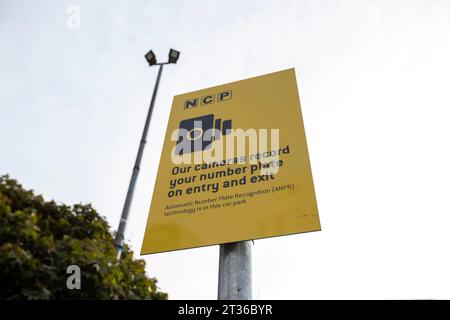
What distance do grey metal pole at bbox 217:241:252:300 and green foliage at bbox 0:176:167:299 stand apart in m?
0.79

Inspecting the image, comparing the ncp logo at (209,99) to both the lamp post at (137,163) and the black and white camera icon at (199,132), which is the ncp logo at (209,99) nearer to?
the black and white camera icon at (199,132)

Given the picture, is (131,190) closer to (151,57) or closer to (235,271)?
(235,271)

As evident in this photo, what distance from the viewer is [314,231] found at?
15.1 feet

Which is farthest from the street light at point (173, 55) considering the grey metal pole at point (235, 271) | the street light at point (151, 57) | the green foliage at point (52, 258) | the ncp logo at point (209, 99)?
the grey metal pole at point (235, 271)

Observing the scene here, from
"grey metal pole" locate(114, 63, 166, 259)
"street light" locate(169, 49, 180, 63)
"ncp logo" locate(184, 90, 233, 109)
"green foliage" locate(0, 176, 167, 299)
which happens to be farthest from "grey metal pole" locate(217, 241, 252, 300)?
"street light" locate(169, 49, 180, 63)

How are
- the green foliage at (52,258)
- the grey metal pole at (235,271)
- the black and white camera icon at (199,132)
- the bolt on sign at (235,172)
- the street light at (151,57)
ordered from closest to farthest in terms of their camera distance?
the green foliage at (52,258) < the grey metal pole at (235,271) < the bolt on sign at (235,172) < the black and white camera icon at (199,132) < the street light at (151,57)

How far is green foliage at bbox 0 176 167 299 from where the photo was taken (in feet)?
12.0

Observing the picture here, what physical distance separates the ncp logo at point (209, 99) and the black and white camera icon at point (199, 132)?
416mm

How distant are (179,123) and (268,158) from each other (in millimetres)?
1995

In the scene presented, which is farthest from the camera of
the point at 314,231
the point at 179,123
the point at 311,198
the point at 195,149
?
the point at 179,123

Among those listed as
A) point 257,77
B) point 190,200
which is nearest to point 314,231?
point 190,200

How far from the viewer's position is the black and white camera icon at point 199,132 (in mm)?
6227
